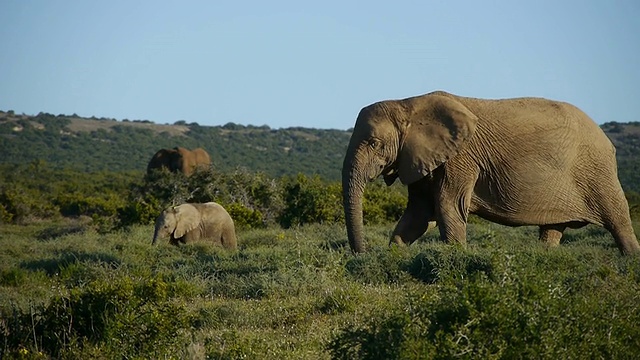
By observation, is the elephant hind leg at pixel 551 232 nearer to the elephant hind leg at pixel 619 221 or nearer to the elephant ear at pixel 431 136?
the elephant hind leg at pixel 619 221

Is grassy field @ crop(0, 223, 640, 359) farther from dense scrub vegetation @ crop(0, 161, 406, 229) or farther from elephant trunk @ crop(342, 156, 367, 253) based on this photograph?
dense scrub vegetation @ crop(0, 161, 406, 229)

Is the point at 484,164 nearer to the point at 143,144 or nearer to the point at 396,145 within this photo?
the point at 396,145

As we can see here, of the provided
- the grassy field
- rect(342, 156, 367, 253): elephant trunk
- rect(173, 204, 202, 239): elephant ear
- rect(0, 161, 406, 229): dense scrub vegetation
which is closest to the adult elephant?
rect(342, 156, 367, 253): elephant trunk

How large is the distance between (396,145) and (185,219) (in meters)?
6.64

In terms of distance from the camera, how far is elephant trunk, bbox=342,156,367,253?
12.8 m

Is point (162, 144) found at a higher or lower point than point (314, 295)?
lower

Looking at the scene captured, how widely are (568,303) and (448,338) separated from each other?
1062mm

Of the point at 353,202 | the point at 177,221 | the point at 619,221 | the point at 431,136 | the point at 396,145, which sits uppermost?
the point at 431,136

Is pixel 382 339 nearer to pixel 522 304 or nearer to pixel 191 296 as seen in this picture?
pixel 522 304

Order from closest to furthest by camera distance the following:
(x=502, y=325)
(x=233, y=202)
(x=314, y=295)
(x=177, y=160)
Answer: (x=502, y=325) < (x=314, y=295) < (x=233, y=202) < (x=177, y=160)

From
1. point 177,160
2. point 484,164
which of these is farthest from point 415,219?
point 177,160

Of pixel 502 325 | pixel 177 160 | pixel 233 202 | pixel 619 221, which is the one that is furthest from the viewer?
pixel 177 160

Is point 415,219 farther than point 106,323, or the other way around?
point 415,219

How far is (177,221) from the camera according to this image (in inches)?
728
